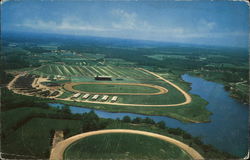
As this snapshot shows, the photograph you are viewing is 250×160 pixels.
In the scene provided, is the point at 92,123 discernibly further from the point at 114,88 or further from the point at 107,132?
the point at 114,88

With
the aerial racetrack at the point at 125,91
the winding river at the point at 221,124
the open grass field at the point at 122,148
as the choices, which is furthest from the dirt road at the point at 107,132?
the aerial racetrack at the point at 125,91

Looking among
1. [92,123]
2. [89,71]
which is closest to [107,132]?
[92,123]

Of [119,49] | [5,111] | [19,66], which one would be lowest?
[5,111]

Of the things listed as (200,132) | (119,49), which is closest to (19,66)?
(119,49)

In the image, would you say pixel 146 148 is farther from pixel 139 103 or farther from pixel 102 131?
pixel 139 103

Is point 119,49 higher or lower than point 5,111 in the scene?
higher
